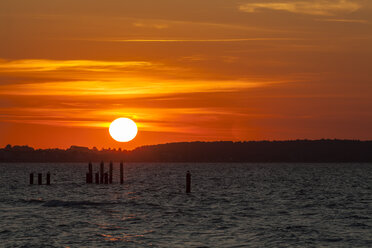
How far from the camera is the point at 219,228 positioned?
32.9m

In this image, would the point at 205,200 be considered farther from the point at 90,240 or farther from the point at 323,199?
the point at 90,240

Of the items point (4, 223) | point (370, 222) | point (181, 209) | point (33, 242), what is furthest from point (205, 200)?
point (33, 242)

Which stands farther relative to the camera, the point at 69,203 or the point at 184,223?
the point at 69,203

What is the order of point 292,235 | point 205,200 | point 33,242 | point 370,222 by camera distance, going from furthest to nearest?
point 205,200
point 370,222
point 292,235
point 33,242

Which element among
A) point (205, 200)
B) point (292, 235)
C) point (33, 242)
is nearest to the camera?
point (33, 242)

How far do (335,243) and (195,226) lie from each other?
8741 mm

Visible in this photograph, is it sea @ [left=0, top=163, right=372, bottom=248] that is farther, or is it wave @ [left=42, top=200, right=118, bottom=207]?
wave @ [left=42, top=200, right=118, bottom=207]

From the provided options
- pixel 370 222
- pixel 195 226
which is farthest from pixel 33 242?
pixel 370 222

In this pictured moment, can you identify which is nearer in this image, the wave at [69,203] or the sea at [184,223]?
the sea at [184,223]

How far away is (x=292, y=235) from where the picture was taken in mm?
30250

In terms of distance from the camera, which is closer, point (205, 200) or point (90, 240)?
point (90, 240)

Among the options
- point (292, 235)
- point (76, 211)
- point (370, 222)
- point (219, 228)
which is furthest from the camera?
point (76, 211)

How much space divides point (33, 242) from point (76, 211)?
49.6 feet

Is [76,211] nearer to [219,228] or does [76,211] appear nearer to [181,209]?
[181,209]
